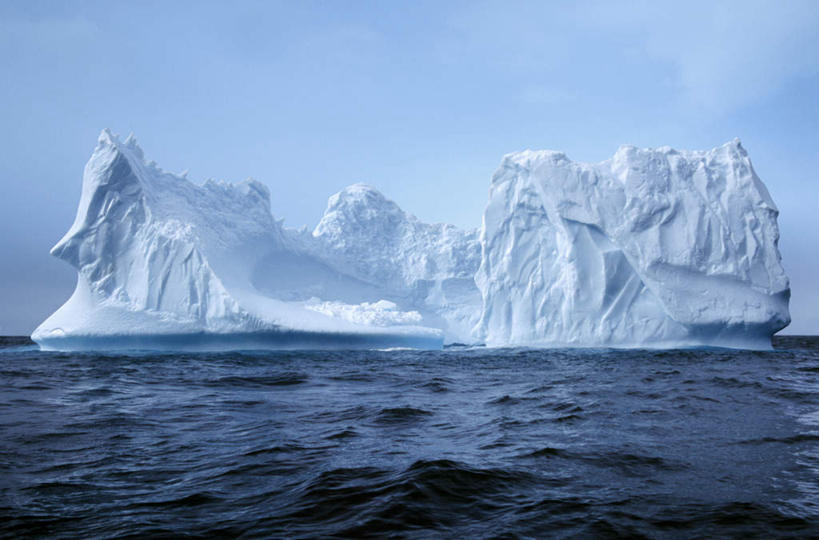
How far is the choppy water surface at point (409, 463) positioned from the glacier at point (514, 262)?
11.8m

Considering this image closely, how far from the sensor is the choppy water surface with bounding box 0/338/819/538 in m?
2.49

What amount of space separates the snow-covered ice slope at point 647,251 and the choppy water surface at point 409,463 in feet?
43.5

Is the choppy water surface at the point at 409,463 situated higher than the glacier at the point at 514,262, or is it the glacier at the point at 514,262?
the glacier at the point at 514,262

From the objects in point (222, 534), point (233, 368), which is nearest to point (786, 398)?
point (222, 534)

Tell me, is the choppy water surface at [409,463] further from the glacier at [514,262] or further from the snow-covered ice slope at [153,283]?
the glacier at [514,262]

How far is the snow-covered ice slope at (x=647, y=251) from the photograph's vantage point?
19250 mm

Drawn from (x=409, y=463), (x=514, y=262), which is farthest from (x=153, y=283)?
(x=409, y=463)

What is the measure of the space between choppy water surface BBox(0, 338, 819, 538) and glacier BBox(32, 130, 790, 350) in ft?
38.8

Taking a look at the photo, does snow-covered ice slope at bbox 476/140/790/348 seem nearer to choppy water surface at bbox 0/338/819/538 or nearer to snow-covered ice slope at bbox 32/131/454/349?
snow-covered ice slope at bbox 32/131/454/349

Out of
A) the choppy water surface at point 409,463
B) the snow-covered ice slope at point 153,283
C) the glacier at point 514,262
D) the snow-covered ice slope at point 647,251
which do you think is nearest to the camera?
the choppy water surface at point 409,463

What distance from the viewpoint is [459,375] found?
Result: 32.3 ft

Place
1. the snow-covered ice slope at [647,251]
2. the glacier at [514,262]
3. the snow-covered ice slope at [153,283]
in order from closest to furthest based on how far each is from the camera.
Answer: the snow-covered ice slope at [153,283] < the glacier at [514,262] < the snow-covered ice slope at [647,251]

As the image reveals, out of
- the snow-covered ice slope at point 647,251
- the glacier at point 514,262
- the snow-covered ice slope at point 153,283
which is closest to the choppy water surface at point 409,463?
the snow-covered ice slope at point 153,283

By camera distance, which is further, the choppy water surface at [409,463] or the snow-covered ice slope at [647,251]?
the snow-covered ice slope at [647,251]
